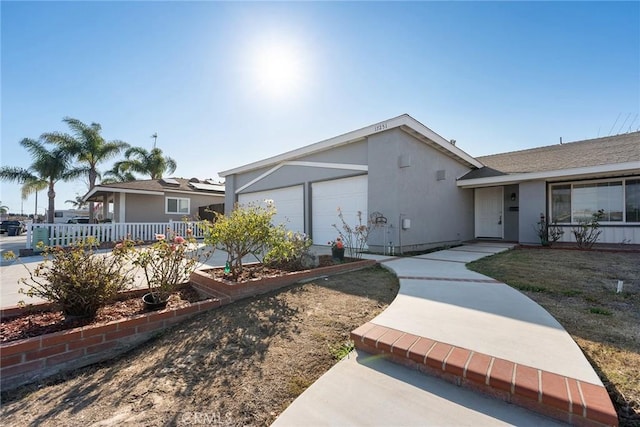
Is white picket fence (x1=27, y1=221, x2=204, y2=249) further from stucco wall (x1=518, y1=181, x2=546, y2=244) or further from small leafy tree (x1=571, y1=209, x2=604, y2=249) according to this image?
small leafy tree (x1=571, y1=209, x2=604, y2=249)

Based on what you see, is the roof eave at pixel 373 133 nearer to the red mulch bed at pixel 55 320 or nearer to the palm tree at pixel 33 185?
the red mulch bed at pixel 55 320

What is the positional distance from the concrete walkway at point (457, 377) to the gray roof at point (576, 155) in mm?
9270

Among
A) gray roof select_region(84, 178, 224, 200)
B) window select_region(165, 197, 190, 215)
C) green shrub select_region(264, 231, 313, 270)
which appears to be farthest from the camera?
window select_region(165, 197, 190, 215)

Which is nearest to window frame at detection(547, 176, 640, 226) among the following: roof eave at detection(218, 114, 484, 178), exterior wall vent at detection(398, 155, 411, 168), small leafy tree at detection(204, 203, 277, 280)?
roof eave at detection(218, 114, 484, 178)

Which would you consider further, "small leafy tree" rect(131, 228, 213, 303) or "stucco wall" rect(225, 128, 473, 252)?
"stucco wall" rect(225, 128, 473, 252)

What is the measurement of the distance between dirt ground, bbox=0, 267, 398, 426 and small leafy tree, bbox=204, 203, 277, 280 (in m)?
1.18

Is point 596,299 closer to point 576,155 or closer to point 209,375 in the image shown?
point 209,375

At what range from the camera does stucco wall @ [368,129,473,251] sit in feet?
27.0

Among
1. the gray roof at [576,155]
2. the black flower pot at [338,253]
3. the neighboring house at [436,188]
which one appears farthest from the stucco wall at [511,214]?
the black flower pot at [338,253]

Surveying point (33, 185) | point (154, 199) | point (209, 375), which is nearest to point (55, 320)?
point (209, 375)

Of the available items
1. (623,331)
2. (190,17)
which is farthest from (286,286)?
(190,17)

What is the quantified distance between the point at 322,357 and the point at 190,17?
806cm

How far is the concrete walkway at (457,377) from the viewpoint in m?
1.73

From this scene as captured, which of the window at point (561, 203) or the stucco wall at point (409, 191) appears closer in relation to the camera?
the stucco wall at point (409, 191)
